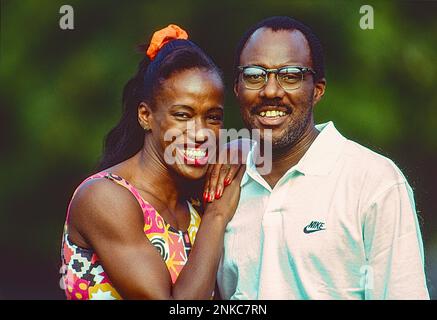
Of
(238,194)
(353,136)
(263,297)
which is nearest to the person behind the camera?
(263,297)

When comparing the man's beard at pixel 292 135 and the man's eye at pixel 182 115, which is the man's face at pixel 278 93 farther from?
the man's eye at pixel 182 115

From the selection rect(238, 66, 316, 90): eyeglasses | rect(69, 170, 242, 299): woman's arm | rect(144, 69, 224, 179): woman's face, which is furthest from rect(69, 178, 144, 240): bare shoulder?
rect(238, 66, 316, 90): eyeglasses

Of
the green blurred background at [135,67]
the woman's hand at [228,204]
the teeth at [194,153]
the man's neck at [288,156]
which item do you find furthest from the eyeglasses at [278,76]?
the green blurred background at [135,67]

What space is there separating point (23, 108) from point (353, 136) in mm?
2013

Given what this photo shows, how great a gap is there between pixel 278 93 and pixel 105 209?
839mm

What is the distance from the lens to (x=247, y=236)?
4145 millimetres

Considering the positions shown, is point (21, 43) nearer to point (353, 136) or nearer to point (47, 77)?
point (47, 77)

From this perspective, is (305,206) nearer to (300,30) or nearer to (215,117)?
(215,117)

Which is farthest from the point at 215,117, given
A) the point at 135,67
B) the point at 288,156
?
the point at 135,67

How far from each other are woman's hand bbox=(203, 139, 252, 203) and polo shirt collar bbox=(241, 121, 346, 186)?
0.54 feet

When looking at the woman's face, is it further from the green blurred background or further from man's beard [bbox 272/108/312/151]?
the green blurred background

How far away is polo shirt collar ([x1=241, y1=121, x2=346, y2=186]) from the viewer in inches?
161

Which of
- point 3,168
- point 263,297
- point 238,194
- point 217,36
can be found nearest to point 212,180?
point 238,194

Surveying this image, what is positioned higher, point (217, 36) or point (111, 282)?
point (217, 36)
